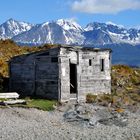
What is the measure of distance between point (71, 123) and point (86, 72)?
37.5 ft

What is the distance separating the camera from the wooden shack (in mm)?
43844

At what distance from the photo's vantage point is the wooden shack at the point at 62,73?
4384cm

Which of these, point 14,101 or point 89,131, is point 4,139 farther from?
point 14,101

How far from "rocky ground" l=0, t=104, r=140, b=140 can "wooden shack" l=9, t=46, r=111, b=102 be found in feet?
8.51

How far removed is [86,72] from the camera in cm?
4616

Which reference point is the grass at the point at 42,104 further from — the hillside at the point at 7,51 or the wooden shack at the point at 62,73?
the hillside at the point at 7,51

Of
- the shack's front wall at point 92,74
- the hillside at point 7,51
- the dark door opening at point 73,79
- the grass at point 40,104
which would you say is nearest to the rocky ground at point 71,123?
the grass at point 40,104

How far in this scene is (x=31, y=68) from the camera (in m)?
46.3

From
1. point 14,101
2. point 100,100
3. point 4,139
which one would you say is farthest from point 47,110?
point 4,139

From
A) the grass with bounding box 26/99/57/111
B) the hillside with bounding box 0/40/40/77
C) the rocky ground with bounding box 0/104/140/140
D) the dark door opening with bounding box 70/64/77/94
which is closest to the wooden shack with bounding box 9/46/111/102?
the dark door opening with bounding box 70/64/77/94

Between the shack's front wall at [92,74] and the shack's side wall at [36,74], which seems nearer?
the shack's side wall at [36,74]

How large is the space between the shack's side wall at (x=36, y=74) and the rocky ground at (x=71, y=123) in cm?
307

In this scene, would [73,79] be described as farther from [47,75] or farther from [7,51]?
[7,51]

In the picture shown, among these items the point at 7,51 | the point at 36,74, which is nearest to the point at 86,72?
the point at 36,74
